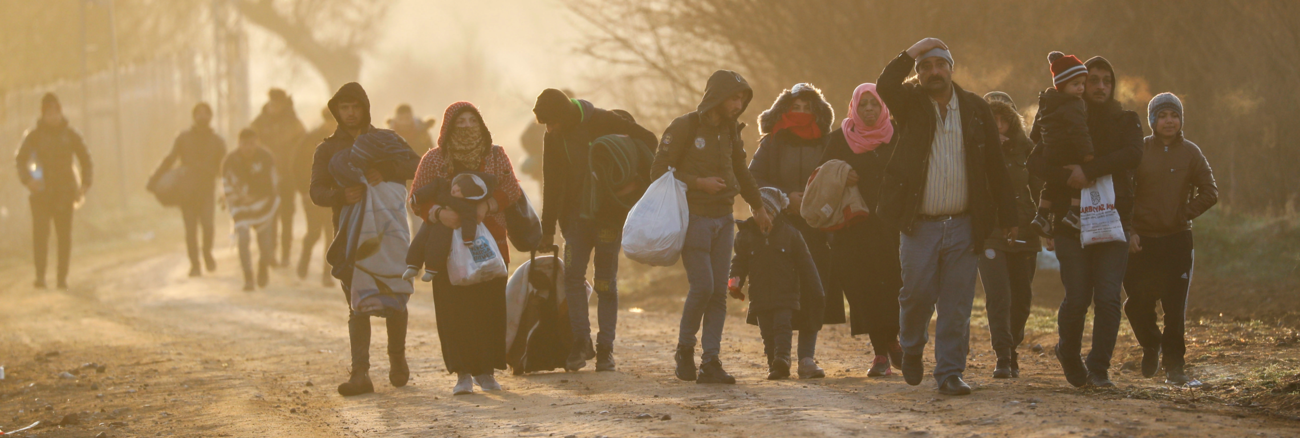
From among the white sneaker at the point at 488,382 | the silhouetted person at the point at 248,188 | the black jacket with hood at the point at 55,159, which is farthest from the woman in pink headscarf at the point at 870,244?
the black jacket with hood at the point at 55,159

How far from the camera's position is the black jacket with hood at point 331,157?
8062mm

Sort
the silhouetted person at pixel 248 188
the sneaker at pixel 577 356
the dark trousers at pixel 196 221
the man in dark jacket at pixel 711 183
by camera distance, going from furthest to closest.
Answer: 1. the dark trousers at pixel 196 221
2. the silhouetted person at pixel 248 188
3. the sneaker at pixel 577 356
4. the man in dark jacket at pixel 711 183

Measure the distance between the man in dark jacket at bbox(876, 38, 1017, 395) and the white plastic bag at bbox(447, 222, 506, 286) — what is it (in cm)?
221

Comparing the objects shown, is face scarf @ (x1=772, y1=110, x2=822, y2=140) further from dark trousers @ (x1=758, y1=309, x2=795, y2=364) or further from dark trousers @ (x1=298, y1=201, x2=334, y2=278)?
dark trousers @ (x1=298, y1=201, x2=334, y2=278)

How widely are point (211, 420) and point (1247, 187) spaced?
9.83 m

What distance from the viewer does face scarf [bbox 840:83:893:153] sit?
7770 millimetres

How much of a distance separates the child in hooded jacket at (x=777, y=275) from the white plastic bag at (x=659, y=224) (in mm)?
640

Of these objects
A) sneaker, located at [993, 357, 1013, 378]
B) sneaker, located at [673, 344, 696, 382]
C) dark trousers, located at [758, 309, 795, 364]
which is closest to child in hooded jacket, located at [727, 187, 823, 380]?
dark trousers, located at [758, 309, 795, 364]

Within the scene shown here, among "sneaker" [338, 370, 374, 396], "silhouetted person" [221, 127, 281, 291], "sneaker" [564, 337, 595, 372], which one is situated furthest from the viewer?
"silhouetted person" [221, 127, 281, 291]

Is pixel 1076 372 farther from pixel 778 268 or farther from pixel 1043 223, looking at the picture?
pixel 778 268

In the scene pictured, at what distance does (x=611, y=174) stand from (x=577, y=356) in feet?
4.04

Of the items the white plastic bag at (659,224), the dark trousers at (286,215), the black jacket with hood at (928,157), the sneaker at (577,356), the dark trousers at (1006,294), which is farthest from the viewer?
the dark trousers at (286,215)

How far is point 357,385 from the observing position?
Answer: 26.7ft

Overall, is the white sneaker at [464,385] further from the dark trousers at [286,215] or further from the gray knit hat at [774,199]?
the dark trousers at [286,215]
